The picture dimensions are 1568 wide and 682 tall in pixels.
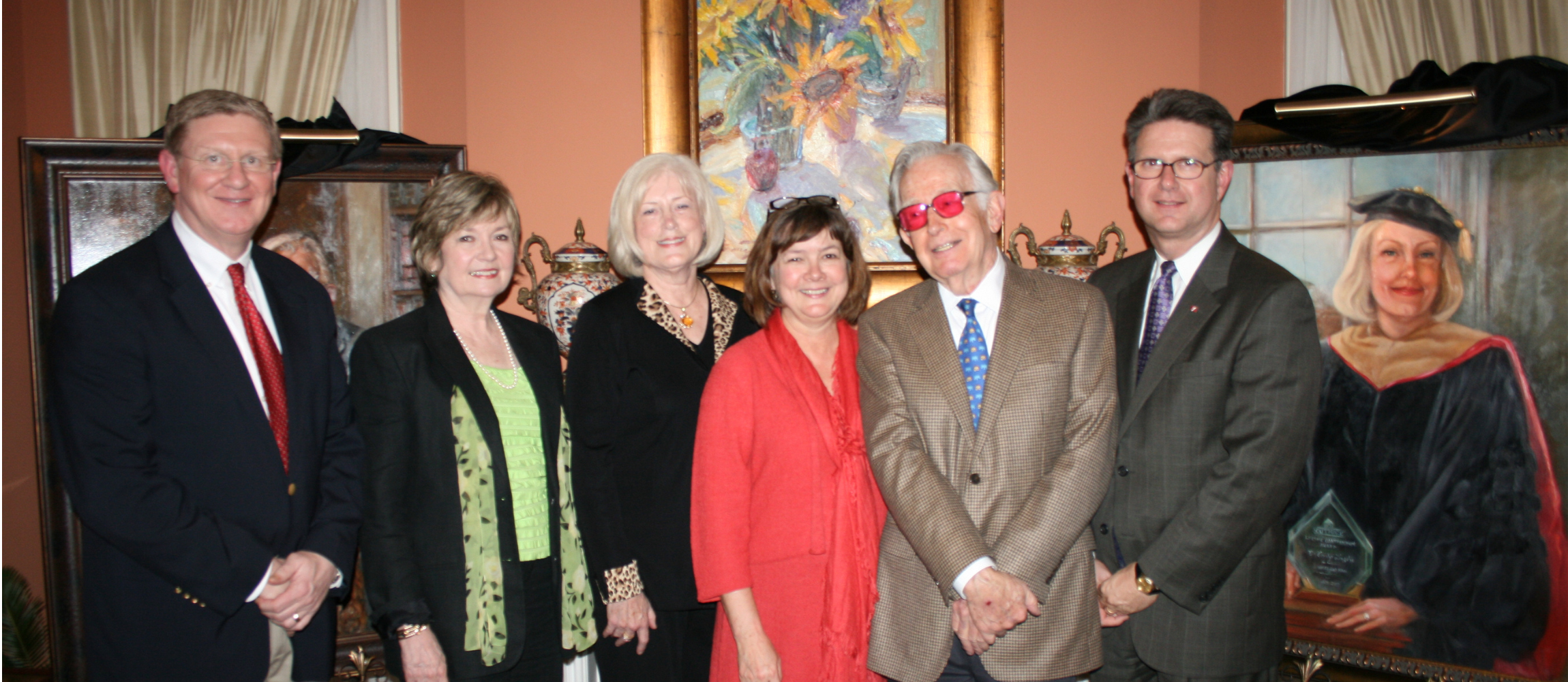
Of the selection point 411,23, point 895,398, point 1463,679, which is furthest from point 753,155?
point 1463,679

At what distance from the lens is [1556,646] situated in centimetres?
278

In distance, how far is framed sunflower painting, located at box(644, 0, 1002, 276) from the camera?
3732mm

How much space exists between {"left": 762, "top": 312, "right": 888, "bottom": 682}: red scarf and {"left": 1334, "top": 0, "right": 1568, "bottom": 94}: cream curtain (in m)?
3.01

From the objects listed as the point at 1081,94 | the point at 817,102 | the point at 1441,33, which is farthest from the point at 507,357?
the point at 1441,33

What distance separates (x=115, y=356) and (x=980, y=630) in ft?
6.75

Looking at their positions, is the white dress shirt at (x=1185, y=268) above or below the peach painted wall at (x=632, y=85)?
below

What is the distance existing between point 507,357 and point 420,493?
17.8 inches

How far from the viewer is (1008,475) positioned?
1.97 meters

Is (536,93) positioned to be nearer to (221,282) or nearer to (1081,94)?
(221,282)

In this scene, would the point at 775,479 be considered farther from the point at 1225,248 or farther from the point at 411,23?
the point at 411,23

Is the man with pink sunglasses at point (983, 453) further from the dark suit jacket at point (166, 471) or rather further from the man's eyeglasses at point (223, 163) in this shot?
the man's eyeglasses at point (223, 163)

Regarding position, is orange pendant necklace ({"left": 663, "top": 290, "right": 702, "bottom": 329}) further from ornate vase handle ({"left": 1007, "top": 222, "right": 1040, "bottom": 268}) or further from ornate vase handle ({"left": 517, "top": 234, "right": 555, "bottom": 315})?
ornate vase handle ({"left": 1007, "top": 222, "right": 1040, "bottom": 268})

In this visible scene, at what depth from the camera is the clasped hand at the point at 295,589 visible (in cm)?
205

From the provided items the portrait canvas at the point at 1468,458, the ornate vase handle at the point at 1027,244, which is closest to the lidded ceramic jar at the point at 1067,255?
the ornate vase handle at the point at 1027,244
